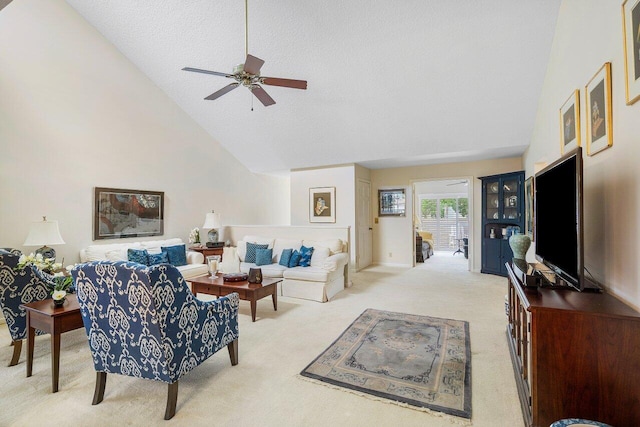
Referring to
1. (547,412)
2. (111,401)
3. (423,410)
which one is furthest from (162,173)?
(547,412)

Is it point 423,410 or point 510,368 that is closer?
point 423,410

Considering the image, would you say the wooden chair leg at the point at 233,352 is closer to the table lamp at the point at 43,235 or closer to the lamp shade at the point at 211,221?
the table lamp at the point at 43,235

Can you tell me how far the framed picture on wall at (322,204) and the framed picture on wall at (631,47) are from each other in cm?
514

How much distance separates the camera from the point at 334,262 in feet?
14.6

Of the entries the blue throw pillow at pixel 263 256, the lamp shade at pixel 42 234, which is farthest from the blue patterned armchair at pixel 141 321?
→ the blue throw pillow at pixel 263 256

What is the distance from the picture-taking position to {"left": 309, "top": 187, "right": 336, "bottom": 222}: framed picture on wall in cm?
657

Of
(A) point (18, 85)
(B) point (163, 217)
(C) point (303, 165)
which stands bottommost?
(B) point (163, 217)

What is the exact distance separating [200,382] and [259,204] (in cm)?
574

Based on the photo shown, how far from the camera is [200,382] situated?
2.21 metres

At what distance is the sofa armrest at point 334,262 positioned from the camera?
440cm

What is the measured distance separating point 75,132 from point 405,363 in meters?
5.24

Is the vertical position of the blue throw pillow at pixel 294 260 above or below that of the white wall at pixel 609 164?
below

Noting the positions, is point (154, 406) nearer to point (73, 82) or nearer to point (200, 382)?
point (200, 382)

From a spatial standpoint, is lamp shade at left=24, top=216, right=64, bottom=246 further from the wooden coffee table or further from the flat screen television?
the flat screen television
